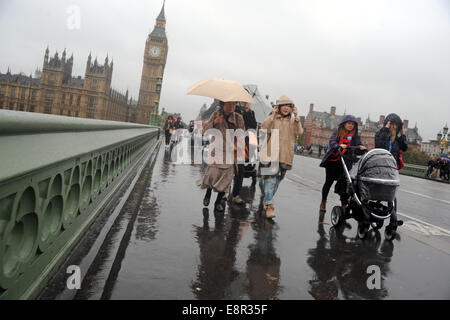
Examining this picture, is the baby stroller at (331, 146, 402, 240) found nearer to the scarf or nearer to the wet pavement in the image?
the wet pavement

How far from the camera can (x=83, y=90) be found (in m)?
116

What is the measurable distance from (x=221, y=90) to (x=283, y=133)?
124 centimetres

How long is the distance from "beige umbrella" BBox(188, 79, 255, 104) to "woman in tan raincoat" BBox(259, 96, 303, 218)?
61cm

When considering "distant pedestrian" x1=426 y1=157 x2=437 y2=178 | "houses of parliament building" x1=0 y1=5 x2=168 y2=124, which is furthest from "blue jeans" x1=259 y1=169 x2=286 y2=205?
"houses of parliament building" x1=0 y1=5 x2=168 y2=124

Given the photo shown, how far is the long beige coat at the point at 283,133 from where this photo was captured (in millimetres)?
6059

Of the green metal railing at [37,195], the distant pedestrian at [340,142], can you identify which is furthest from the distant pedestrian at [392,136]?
the green metal railing at [37,195]

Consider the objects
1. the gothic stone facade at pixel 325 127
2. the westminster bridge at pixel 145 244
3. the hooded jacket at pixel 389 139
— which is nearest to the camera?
the westminster bridge at pixel 145 244

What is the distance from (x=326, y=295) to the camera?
314cm

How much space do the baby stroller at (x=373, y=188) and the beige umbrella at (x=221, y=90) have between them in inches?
72.4

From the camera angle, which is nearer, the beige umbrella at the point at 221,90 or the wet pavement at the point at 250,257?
the wet pavement at the point at 250,257

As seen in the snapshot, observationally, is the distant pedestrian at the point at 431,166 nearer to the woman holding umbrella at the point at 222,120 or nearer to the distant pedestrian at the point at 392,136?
the distant pedestrian at the point at 392,136

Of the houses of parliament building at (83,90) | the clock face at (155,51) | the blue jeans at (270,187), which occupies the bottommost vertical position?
the blue jeans at (270,187)

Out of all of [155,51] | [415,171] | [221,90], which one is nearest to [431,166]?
[415,171]

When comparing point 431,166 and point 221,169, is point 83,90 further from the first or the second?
point 221,169
